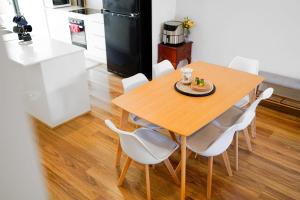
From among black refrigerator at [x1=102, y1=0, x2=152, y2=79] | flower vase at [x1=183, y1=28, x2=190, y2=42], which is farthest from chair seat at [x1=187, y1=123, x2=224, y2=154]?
flower vase at [x1=183, y1=28, x2=190, y2=42]

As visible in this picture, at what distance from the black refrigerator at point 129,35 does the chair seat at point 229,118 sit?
189 centimetres

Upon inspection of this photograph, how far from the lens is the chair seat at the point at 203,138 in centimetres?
214

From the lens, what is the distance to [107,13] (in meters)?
4.20

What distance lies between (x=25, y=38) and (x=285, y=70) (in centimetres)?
334

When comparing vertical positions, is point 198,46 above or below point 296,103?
above

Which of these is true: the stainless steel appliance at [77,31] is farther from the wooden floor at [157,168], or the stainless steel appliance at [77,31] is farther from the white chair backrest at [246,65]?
the white chair backrest at [246,65]

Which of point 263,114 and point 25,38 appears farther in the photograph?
point 263,114

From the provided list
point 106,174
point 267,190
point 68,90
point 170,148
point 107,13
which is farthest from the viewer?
point 107,13

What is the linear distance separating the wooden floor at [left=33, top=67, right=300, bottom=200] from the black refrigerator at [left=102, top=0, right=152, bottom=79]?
1239 millimetres

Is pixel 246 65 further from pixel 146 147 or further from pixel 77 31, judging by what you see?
pixel 77 31

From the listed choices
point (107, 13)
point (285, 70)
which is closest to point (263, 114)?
point (285, 70)

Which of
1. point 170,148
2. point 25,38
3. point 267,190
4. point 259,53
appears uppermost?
point 25,38

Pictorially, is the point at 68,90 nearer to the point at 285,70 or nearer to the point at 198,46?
the point at 198,46

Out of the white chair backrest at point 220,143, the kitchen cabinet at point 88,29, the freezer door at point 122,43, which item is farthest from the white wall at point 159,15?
the white chair backrest at point 220,143
